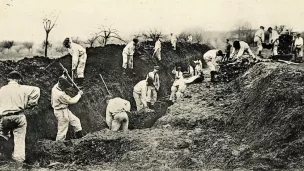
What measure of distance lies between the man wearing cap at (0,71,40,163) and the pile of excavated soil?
0.92ft

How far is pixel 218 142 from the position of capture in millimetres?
5258

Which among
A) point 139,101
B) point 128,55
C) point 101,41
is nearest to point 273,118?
point 139,101

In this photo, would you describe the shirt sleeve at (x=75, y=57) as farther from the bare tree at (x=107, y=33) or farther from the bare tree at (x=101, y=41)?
the bare tree at (x=101, y=41)

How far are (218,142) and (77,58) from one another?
11.4 ft

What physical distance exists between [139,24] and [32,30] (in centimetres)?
203

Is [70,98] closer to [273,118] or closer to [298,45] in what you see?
[273,118]

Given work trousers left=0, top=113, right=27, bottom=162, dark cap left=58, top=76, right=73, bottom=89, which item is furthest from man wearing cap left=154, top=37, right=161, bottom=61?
work trousers left=0, top=113, right=27, bottom=162

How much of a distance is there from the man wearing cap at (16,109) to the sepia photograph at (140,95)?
0.04 feet

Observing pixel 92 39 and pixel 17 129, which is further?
pixel 92 39

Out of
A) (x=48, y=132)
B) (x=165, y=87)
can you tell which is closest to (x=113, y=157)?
(x=48, y=132)

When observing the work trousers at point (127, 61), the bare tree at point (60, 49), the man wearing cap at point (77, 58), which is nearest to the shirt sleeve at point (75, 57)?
the man wearing cap at point (77, 58)

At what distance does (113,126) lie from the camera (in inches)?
248

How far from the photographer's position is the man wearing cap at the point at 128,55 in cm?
885

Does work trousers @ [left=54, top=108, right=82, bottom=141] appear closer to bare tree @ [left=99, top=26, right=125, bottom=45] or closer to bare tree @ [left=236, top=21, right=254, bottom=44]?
bare tree @ [left=99, top=26, right=125, bottom=45]
